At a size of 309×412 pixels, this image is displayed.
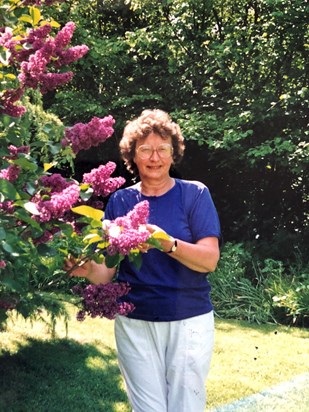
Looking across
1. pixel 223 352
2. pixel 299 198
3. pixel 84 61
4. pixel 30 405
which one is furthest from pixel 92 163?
pixel 30 405

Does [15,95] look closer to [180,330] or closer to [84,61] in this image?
Result: [180,330]

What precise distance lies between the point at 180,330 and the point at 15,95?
0.91 meters

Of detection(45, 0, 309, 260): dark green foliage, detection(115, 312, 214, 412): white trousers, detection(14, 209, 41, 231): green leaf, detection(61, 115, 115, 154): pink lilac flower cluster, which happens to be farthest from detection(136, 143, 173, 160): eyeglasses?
detection(45, 0, 309, 260): dark green foliage

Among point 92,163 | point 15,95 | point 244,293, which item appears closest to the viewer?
point 15,95

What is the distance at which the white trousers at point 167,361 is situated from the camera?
222 cm

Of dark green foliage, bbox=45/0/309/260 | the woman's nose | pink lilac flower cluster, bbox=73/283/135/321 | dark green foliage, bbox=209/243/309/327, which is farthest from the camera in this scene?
dark green foliage, bbox=45/0/309/260

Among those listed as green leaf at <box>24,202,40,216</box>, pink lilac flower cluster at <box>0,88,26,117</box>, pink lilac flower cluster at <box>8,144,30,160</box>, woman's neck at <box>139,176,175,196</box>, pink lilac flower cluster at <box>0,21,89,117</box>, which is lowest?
woman's neck at <box>139,176,175,196</box>

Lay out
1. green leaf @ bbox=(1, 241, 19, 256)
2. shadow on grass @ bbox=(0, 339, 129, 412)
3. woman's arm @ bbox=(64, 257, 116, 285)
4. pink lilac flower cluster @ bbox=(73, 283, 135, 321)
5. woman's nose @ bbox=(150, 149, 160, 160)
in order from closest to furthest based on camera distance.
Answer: green leaf @ bbox=(1, 241, 19, 256), pink lilac flower cluster @ bbox=(73, 283, 135, 321), woman's arm @ bbox=(64, 257, 116, 285), woman's nose @ bbox=(150, 149, 160, 160), shadow on grass @ bbox=(0, 339, 129, 412)

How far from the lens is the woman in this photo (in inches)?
87.5

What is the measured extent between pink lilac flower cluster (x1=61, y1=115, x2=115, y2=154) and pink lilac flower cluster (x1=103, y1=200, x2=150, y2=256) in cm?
30

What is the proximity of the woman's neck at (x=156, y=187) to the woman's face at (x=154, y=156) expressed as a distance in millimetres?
22

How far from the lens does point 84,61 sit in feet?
30.2

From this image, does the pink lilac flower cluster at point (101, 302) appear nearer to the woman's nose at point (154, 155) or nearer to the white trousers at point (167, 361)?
the white trousers at point (167, 361)

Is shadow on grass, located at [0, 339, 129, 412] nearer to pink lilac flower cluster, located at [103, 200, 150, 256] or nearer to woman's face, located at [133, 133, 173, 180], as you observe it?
woman's face, located at [133, 133, 173, 180]
